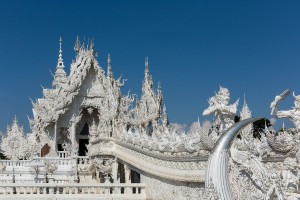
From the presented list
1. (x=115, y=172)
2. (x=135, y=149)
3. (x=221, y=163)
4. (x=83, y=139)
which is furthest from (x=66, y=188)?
(x=83, y=139)

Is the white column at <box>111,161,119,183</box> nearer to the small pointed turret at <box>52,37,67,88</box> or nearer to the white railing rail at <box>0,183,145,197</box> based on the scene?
the white railing rail at <box>0,183,145,197</box>

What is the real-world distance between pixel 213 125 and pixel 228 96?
0.48 metres

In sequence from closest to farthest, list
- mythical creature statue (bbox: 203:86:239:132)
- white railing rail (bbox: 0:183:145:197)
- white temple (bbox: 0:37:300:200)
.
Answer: white temple (bbox: 0:37:300:200) < mythical creature statue (bbox: 203:86:239:132) < white railing rail (bbox: 0:183:145:197)

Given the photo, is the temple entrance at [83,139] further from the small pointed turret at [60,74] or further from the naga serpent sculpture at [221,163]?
the naga serpent sculpture at [221,163]

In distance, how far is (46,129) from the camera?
25.2 metres

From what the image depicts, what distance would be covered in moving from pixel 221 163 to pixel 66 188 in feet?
26.8

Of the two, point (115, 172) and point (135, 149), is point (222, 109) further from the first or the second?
point (115, 172)

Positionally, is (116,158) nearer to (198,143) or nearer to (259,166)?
(198,143)

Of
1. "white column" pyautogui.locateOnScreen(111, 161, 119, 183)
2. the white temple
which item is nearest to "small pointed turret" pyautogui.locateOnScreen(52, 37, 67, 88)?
the white temple

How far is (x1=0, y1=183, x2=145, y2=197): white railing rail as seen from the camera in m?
12.8

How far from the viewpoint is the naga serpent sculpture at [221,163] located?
554 cm

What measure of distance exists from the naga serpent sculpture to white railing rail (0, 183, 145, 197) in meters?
7.15

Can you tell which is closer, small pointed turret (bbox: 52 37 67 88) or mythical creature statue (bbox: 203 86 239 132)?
mythical creature statue (bbox: 203 86 239 132)

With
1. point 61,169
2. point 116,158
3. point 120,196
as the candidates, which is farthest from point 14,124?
point 120,196
